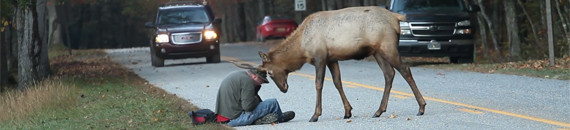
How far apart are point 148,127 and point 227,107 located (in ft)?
3.50

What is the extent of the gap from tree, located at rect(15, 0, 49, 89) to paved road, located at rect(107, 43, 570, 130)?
2.92 m

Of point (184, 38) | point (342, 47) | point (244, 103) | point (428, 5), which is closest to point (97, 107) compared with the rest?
point (244, 103)

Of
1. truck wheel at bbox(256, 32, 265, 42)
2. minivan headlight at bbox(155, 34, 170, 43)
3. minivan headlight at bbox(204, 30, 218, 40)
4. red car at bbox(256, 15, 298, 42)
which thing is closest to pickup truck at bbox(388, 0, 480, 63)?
minivan headlight at bbox(204, 30, 218, 40)

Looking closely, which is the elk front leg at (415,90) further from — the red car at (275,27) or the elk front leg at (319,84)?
the red car at (275,27)

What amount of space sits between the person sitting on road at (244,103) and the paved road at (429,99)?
13 centimetres

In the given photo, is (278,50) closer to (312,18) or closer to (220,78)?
(312,18)

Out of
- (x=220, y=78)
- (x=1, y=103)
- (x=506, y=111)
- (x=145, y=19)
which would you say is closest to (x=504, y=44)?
(x=220, y=78)

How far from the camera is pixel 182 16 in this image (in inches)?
1287

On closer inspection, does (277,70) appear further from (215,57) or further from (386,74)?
(215,57)

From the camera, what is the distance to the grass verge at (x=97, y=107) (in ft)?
49.1

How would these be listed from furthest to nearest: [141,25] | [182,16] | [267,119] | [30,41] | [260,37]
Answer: [141,25] < [260,37] < [182,16] < [30,41] < [267,119]

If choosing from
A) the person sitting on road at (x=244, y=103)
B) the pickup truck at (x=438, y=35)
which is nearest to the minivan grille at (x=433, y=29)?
the pickup truck at (x=438, y=35)

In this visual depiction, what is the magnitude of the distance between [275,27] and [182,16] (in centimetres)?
2560

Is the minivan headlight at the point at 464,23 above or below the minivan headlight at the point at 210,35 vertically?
above
